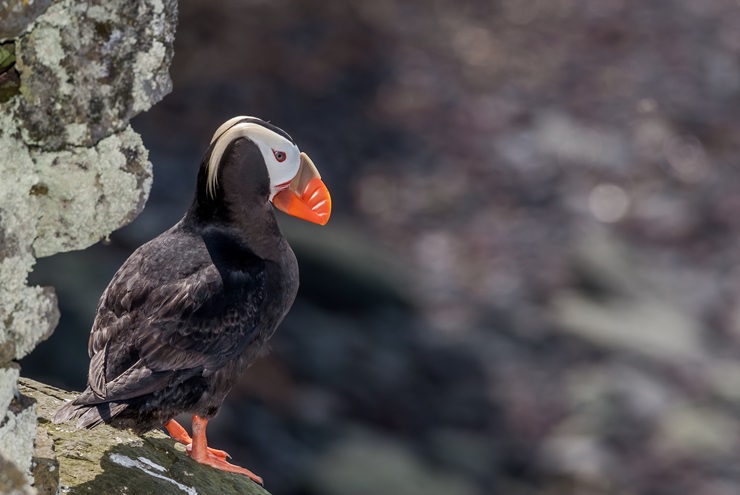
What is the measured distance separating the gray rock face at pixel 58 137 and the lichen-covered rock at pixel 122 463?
1.78 feet

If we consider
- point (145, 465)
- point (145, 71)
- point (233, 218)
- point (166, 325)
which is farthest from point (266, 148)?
point (145, 465)

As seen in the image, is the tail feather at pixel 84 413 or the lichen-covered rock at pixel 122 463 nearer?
the tail feather at pixel 84 413

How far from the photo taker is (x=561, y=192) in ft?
84.5

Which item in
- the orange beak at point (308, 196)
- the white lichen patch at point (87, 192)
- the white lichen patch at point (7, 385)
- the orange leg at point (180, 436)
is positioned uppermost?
the orange beak at point (308, 196)

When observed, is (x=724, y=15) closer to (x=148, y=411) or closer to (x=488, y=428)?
(x=488, y=428)

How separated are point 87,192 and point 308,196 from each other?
1.36 metres

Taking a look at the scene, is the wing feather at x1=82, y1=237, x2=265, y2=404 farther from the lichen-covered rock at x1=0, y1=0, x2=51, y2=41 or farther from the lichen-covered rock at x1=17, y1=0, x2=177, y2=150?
the lichen-covered rock at x1=0, y1=0, x2=51, y2=41

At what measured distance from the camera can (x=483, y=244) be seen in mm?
25000

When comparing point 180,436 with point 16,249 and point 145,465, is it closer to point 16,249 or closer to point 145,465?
point 145,465

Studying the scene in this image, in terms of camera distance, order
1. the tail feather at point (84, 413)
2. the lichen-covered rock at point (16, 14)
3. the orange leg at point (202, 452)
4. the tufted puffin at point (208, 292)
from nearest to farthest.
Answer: the lichen-covered rock at point (16, 14)
the tail feather at point (84, 413)
the tufted puffin at point (208, 292)
the orange leg at point (202, 452)

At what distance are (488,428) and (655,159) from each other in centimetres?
834

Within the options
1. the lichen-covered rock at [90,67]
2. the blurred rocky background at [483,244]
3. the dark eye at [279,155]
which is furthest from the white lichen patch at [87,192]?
the blurred rocky background at [483,244]

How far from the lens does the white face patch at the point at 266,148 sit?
20.2ft

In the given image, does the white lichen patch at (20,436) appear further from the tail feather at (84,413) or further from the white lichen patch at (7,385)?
the tail feather at (84,413)
